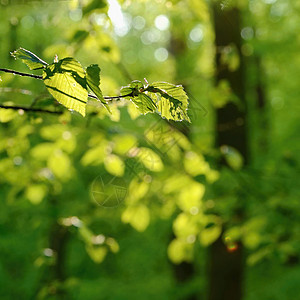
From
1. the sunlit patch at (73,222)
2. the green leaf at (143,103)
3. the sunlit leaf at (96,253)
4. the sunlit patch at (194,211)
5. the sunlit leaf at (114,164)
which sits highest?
the green leaf at (143,103)

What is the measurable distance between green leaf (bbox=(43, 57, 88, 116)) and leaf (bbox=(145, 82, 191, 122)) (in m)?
0.17

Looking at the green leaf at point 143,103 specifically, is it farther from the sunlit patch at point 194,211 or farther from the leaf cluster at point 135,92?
the sunlit patch at point 194,211

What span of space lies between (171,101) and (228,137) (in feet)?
11.8

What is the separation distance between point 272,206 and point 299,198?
0.37 metres

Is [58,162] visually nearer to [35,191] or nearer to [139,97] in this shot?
[35,191]

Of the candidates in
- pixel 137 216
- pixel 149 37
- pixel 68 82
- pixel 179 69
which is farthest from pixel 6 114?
pixel 149 37

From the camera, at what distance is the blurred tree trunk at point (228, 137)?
4320 mm

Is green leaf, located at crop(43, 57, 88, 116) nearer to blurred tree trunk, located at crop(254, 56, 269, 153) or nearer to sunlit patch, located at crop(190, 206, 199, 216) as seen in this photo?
sunlit patch, located at crop(190, 206, 199, 216)

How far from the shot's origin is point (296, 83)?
9.32 meters

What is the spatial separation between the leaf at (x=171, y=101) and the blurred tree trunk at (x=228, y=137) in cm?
342

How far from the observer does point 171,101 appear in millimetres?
954

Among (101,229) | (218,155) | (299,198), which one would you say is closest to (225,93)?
(218,155)

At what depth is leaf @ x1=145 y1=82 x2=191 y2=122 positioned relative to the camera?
0.95 metres

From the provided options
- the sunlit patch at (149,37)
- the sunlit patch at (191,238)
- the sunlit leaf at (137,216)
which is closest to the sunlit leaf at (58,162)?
the sunlit leaf at (137,216)
